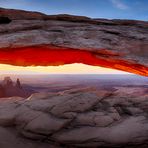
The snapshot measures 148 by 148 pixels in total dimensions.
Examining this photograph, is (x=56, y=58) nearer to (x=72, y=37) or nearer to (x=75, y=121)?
(x=72, y=37)

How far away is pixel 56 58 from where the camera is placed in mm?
→ 10539

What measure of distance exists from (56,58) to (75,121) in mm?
2948

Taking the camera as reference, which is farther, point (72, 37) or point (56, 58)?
point (56, 58)

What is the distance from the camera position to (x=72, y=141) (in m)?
8.14

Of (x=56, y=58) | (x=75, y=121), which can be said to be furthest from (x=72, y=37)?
(x=75, y=121)

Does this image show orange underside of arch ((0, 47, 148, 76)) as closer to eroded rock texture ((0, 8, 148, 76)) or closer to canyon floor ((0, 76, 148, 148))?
eroded rock texture ((0, 8, 148, 76))

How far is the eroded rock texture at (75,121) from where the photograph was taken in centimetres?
812

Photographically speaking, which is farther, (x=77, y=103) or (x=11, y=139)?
(x=77, y=103)

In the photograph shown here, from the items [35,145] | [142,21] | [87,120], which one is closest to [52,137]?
[35,145]

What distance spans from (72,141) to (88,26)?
3824 millimetres

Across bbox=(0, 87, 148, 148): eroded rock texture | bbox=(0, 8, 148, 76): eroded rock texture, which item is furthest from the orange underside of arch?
bbox=(0, 87, 148, 148): eroded rock texture

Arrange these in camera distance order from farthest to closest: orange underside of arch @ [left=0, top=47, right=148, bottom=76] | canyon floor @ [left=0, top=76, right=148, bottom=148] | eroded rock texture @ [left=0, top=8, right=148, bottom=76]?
orange underside of arch @ [left=0, top=47, right=148, bottom=76], eroded rock texture @ [left=0, top=8, right=148, bottom=76], canyon floor @ [left=0, top=76, right=148, bottom=148]

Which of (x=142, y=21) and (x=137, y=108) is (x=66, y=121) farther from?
(x=142, y=21)

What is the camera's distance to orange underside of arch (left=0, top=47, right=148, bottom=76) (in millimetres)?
9427
